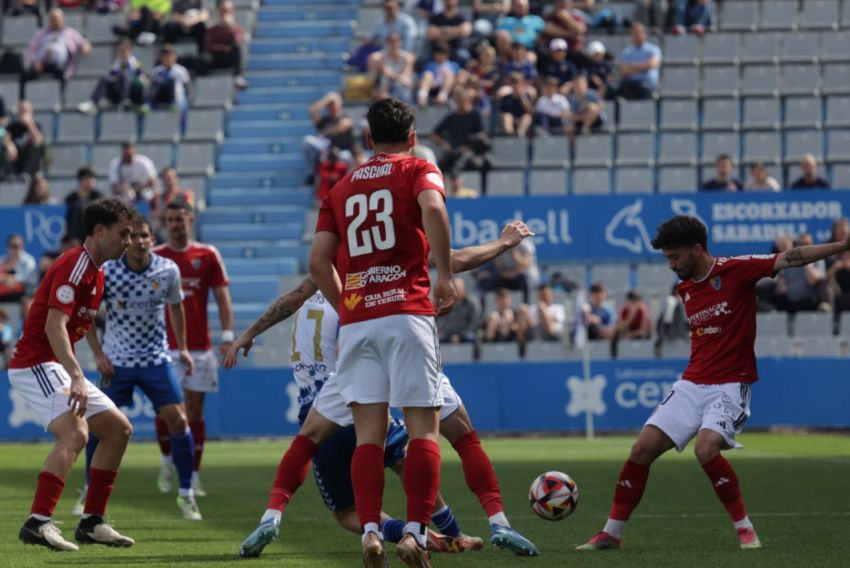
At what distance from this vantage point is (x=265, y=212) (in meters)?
25.4

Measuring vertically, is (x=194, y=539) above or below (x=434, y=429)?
below

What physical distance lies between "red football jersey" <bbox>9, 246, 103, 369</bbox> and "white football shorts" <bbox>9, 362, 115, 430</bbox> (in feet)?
0.17

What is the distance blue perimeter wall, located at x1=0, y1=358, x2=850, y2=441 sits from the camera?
21328 mm

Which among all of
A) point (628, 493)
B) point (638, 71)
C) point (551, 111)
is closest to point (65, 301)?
point (628, 493)

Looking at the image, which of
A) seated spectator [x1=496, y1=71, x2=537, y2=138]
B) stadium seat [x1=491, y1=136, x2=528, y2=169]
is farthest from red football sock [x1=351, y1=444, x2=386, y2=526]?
seated spectator [x1=496, y1=71, x2=537, y2=138]

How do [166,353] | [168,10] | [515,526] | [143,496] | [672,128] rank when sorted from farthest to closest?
1. [168,10]
2. [672,128]
3. [143,496]
4. [166,353]
5. [515,526]

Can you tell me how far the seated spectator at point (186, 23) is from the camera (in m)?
28.1

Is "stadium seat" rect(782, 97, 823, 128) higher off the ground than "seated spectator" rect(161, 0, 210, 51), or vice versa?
"seated spectator" rect(161, 0, 210, 51)

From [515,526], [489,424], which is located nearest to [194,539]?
[515,526]

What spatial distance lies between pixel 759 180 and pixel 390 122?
51.3 ft

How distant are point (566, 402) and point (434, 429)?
47.1 feet

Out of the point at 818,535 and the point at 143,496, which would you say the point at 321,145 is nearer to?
the point at 143,496

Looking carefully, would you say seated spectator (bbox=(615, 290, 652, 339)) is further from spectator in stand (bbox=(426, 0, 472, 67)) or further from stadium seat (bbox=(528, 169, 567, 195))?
spectator in stand (bbox=(426, 0, 472, 67))

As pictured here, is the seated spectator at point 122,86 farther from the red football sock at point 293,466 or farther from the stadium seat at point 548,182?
the red football sock at point 293,466
